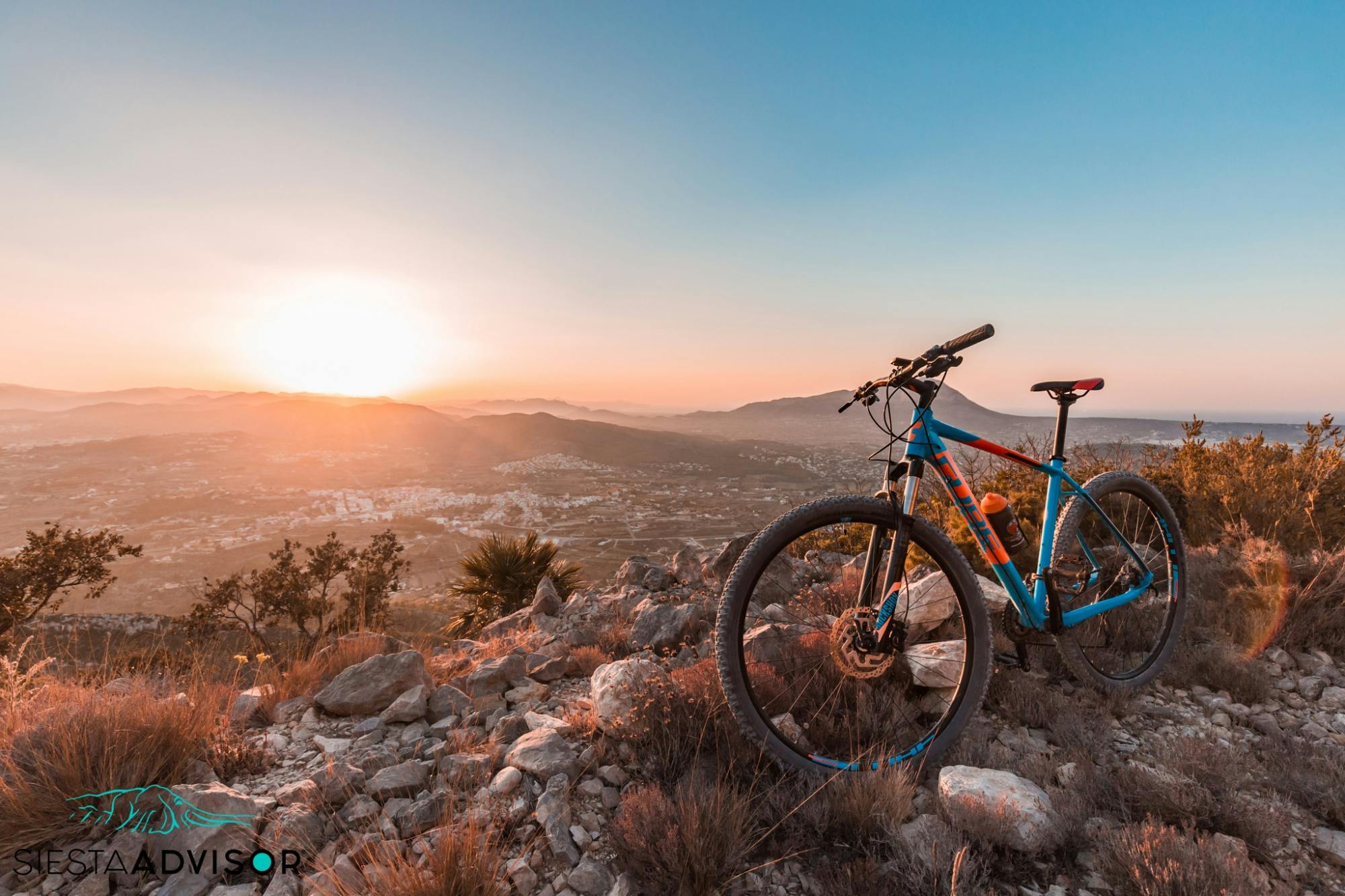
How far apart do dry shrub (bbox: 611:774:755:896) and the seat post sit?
287cm

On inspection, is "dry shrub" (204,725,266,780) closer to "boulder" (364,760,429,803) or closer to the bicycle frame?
"boulder" (364,760,429,803)

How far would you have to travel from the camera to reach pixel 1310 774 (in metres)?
2.45

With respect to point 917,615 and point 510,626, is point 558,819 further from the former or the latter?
point 510,626

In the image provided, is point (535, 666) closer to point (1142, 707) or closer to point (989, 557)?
point (989, 557)

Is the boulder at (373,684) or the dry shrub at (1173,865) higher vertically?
the dry shrub at (1173,865)

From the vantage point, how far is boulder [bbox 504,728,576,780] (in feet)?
8.01

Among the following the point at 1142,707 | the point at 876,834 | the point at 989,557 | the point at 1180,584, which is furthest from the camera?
the point at 1180,584

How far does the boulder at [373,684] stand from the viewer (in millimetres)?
3289

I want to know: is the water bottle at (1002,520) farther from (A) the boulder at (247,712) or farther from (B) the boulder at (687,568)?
(A) the boulder at (247,712)

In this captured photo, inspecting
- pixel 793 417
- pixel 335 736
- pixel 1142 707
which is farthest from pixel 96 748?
pixel 793 417

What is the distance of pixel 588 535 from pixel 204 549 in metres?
37.9

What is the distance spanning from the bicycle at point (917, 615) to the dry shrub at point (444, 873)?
111 cm

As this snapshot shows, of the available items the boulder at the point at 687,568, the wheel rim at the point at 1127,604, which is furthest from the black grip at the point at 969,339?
the boulder at the point at 687,568

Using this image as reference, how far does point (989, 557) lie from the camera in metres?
2.88
